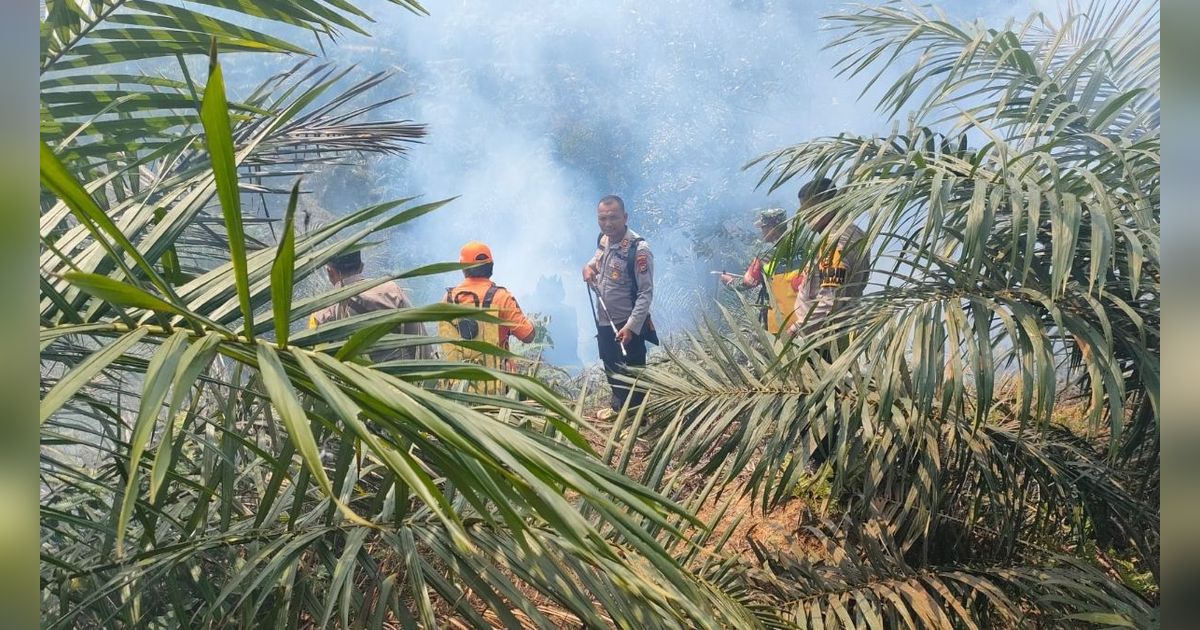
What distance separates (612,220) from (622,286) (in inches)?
10.2

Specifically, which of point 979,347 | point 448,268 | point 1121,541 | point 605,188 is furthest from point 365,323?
point 605,188

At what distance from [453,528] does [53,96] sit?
73cm

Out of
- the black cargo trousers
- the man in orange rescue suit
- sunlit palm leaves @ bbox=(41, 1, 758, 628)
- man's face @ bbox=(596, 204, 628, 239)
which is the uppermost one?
man's face @ bbox=(596, 204, 628, 239)

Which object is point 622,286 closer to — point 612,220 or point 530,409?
point 612,220

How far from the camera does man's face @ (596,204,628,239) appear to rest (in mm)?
3396

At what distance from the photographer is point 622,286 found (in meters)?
3.56

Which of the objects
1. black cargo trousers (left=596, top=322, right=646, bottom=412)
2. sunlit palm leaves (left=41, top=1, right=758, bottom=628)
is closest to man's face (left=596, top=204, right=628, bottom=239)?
black cargo trousers (left=596, top=322, right=646, bottom=412)

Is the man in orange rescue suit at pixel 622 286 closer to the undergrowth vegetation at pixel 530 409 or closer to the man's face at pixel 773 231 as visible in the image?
the man's face at pixel 773 231

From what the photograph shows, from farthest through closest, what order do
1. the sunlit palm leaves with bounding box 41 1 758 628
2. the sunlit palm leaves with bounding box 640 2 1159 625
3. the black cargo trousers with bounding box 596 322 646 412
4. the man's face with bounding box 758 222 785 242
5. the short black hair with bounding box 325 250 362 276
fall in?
the black cargo trousers with bounding box 596 322 646 412 → the short black hair with bounding box 325 250 362 276 → the man's face with bounding box 758 222 785 242 → the sunlit palm leaves with bounding box 640 2 1159 625 → the sunlit palm leaves with bounding box 41 1 758 628

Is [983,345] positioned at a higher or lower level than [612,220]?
lower

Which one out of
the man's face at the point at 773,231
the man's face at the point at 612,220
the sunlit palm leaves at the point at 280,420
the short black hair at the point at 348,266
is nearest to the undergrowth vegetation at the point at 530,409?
the sunlit palm leaves at the point at 280,420

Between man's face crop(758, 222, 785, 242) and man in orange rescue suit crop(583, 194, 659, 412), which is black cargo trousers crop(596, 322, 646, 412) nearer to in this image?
man in orange rescue suit crop(583, 194, 659, 412)

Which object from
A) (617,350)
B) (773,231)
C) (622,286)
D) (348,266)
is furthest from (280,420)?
(617,350)

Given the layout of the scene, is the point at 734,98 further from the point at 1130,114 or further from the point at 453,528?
the point at 453,528
